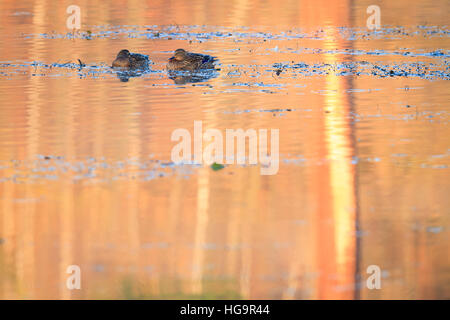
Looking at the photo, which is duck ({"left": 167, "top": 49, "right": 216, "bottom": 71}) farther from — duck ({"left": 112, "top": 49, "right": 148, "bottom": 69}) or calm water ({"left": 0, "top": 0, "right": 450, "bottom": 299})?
duck ({"left": 112, "top": 49, "right": 148, "bottom": 69})

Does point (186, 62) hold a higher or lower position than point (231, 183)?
higher

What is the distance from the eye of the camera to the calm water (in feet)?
28.8

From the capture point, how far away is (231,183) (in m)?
11.7

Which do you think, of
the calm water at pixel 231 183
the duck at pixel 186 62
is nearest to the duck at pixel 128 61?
the calm water at pixel 231 183

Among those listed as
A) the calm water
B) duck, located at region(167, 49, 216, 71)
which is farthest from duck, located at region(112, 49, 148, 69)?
duck, located at region(167, 49, 216, 71)

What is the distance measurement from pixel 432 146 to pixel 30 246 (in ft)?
20.6

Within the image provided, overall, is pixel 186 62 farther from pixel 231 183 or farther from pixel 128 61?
pixel 231 183

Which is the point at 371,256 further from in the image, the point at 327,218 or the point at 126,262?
the point at 126,262

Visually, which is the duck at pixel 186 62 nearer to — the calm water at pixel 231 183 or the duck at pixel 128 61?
the calm water at pixel 231 183

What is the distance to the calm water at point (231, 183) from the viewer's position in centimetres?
879

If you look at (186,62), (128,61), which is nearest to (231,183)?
(186,62)

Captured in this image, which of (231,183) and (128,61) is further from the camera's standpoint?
(128,61)

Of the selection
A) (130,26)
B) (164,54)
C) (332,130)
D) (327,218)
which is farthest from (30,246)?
(130,26)

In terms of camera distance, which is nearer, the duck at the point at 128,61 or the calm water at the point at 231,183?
the calm water at the point at 231,183
